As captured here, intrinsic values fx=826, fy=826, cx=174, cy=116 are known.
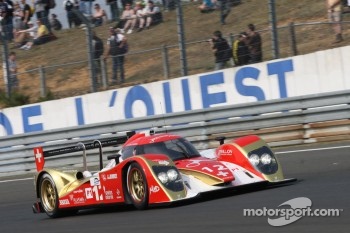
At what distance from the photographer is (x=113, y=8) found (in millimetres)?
17391

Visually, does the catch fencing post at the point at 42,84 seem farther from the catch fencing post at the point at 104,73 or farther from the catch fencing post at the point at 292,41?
the catch fencing post at the point at 292,41

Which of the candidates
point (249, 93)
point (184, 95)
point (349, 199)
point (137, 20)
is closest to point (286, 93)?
point (249, 93)

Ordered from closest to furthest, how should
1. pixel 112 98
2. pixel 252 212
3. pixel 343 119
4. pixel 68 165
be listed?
pixel 252 212
pixel 343 119
pixel 68 165
pixel 112 98

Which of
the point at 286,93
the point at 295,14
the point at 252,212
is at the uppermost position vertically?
the point at 295,14

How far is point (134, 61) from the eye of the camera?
17531 millimetres

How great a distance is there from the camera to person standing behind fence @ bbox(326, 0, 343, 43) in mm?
15781

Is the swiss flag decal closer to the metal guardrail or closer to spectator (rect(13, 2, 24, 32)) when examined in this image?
the metal guardrail

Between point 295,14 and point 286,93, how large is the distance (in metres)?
2.58

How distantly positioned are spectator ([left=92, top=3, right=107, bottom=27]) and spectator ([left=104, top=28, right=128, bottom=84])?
1.14 ft

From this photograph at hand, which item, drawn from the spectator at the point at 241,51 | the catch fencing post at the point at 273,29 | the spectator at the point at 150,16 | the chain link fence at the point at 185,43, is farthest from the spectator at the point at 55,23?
the catch fencing post at the point at 273,29

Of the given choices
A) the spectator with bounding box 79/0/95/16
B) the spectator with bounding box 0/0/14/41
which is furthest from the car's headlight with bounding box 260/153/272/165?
the spectator with bounding box 0/0/14/41

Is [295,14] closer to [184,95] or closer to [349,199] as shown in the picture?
[184,95]

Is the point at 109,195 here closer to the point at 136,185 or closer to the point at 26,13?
the point at 136,185

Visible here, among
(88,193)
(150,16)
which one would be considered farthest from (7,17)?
(88,193)
